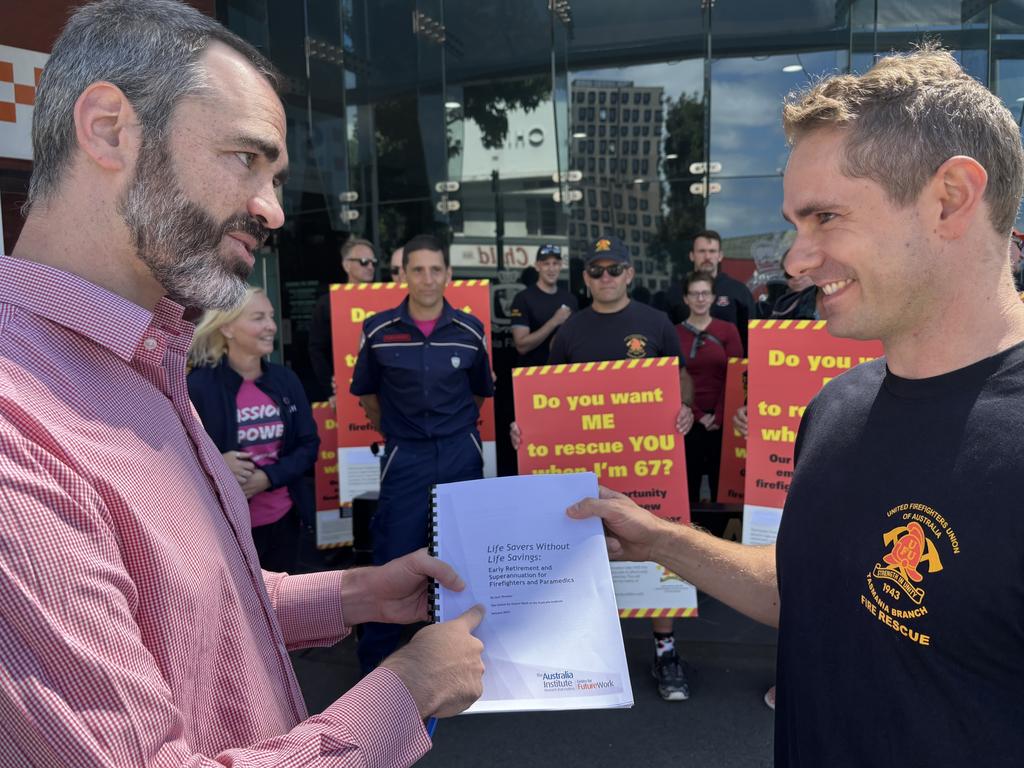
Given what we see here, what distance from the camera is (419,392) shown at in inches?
177

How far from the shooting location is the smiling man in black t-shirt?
43.0 inches

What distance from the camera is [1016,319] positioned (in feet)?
4.03

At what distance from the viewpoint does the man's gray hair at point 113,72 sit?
1.12 metres

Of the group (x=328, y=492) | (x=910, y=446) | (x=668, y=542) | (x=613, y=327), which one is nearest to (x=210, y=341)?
(x=328, y=492)

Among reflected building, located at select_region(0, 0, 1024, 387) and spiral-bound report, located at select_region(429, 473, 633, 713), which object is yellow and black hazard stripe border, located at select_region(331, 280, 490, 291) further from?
spiral-bound report, located at select_region(429, 473, 633, 713)

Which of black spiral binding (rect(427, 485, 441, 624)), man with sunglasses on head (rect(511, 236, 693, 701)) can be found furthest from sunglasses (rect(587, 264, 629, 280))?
black spiral binding (rect(427, 485, 441, 624))

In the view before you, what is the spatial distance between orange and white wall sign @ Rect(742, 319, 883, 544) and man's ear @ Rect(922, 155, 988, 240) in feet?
9.16

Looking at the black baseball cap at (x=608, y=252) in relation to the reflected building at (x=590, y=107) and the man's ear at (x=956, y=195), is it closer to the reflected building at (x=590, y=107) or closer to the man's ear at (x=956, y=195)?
the reflected building at (x=590, y=107)

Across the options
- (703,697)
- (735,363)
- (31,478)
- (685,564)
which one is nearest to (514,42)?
(735,363)

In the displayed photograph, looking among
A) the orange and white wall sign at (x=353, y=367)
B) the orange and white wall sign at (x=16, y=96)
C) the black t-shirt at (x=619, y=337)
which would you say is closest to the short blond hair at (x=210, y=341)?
the orange and white wall sign at (x=16, y=96)

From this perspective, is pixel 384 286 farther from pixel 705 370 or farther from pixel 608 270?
pixel 705 370

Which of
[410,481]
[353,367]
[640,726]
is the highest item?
[353,367]

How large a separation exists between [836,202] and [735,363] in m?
3.78

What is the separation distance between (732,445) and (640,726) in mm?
2024
